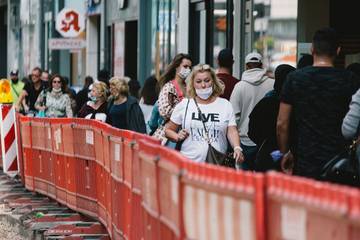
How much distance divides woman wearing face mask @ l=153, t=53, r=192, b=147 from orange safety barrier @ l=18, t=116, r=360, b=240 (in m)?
0.71

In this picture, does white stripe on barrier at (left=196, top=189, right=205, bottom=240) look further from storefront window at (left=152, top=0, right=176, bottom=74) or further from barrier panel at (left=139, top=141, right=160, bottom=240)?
storefront window at (left=152, top=0, right=176, bottom=74)

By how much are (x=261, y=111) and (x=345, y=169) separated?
2719 millimetres

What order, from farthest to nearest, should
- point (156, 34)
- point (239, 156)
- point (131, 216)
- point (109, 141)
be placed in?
point (156, 34), point (109, 141), point (239, 156), point (131, 216)

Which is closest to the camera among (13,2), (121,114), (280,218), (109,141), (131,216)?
(280,218)

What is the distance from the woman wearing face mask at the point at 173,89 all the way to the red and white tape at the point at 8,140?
747 cm

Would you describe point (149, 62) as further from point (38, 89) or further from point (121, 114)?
point (121, 114)

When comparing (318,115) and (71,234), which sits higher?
(318,115)

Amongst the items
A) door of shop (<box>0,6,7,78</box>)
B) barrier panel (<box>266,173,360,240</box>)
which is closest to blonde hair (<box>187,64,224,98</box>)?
barrier panel (<box>266,173,360,240</box>)

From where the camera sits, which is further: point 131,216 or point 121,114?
point 121,114

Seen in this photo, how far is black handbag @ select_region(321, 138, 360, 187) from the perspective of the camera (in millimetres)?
8508

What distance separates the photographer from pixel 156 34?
28.1 meters

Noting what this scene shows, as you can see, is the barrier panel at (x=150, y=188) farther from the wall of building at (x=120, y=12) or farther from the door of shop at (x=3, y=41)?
the door of shop at (x=3, y=41)

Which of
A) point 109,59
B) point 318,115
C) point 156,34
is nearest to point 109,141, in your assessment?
point 318,115

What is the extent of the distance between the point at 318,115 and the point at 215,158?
186 cm
